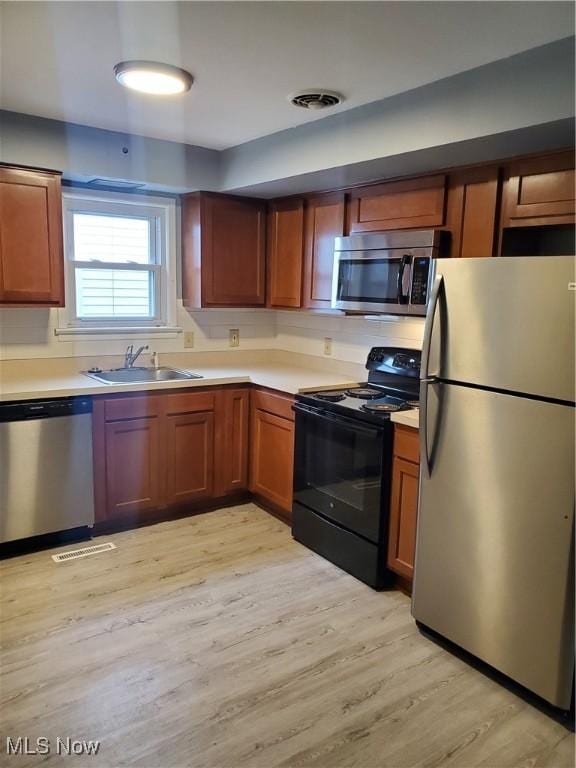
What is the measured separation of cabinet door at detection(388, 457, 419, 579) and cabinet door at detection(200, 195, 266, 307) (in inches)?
69.2

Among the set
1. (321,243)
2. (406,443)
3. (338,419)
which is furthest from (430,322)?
(321,243)

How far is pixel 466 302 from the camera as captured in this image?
213 centimetres

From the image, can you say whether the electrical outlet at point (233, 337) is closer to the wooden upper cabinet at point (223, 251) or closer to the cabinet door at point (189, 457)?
the wooden upper cabinet at point (223, 251)

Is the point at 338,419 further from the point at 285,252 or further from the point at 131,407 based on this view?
the point at 285,252

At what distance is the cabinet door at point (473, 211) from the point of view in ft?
8.06

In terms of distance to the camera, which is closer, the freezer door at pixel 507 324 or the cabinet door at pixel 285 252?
the freezer door at pixel 507 324

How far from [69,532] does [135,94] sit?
230cm

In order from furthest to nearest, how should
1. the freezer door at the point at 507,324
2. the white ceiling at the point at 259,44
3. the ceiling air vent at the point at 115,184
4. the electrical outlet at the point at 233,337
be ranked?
the electrical outlet at the point at 233,337 → the ceiling air vent at the point at 115,184 → the freezer door at the point at 507,324 → the white ceiling at the point at 259,44

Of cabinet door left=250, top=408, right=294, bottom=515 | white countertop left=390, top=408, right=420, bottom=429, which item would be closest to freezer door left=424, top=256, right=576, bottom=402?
white countertop left=390, top=408, right=420, bottom=429

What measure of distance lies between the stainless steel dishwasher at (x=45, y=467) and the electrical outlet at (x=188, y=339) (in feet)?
3.50

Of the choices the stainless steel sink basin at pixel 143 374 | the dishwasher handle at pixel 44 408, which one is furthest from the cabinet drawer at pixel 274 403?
the dishwasher handle at pixel 44 408

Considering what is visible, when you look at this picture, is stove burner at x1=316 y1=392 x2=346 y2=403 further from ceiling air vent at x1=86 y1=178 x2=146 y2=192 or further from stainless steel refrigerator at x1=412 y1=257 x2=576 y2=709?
ceiling air vent at x1=86 y1=178 x2=146 y2=192

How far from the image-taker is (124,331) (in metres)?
3.80

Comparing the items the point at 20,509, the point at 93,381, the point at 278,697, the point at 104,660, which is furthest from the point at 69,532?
the point at 278,697
